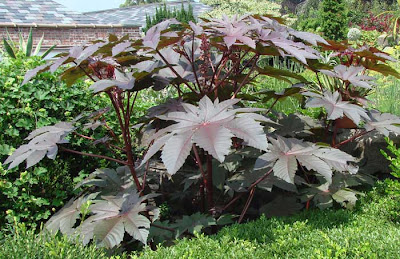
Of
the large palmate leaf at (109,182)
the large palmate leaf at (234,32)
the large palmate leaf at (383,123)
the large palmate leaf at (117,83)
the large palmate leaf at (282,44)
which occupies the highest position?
the large palmate leaf at (234,32)

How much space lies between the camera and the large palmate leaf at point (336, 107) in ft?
6.43

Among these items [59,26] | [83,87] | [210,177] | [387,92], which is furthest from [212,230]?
[59,26]

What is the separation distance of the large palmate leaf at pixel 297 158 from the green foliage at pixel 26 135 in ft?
4.52

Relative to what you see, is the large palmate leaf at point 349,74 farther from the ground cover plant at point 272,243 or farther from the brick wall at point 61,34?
the brick wall at point 61,34

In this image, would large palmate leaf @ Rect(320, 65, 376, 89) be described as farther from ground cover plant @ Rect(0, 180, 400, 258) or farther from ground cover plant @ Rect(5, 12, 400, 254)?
ground cover plant @ Rect(0, 180, 400, 258)

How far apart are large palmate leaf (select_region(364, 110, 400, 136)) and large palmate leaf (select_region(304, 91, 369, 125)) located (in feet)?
0.47

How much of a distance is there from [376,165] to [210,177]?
1.25 m

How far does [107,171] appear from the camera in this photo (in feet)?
7.69

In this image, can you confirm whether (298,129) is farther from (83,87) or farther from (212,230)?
(83,87)

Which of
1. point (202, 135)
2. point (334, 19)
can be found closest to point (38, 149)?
point (202, 135)

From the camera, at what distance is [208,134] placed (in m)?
1.52

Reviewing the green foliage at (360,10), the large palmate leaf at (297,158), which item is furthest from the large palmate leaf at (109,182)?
the green foliage at (360,10)

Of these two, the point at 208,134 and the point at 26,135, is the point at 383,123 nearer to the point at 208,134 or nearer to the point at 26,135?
the point at 208,134

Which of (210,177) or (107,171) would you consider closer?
(210,177)
